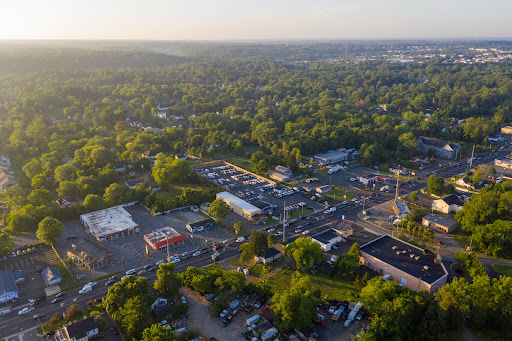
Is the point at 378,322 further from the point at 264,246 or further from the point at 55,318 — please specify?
the point at 55,318

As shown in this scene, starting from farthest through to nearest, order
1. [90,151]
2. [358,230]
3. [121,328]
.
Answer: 1. [90,151]
2. [358,230]
3. [121,328]

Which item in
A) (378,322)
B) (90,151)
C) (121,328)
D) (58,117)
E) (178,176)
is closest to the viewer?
(378,322)

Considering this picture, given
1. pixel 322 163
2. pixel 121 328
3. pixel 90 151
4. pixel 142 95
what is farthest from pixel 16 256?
pixel 142 95

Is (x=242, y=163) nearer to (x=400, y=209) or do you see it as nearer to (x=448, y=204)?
(x=400, y=209)

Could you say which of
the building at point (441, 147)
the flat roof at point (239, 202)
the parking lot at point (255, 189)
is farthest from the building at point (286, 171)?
the building at point (441, 147)

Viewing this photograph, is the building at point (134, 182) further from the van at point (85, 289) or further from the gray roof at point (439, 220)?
the gray roof at point (439, 220)

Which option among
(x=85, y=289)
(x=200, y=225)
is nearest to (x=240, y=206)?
(x=200, y=225)
